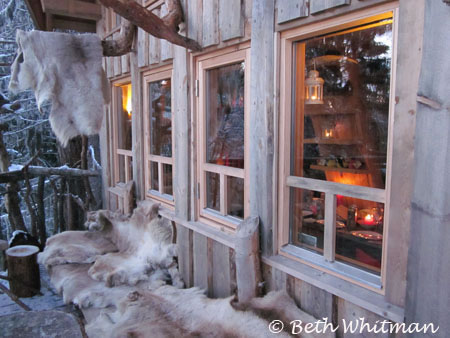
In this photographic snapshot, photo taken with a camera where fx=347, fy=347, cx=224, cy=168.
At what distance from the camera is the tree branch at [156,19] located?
2.71 meters

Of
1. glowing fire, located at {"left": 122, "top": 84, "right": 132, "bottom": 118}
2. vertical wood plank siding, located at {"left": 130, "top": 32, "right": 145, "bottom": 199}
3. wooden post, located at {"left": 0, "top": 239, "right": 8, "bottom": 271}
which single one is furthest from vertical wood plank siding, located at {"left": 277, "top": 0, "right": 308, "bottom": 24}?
wooden post, located at {"left": 0, "top": 239, "right": 8, "bottom": 271}

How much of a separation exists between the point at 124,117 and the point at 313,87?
399 centimetres

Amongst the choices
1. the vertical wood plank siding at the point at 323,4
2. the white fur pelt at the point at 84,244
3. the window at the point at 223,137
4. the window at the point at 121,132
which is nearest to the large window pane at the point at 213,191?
the window at the point at 223,137

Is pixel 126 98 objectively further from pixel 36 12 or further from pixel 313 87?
pixel 313 87

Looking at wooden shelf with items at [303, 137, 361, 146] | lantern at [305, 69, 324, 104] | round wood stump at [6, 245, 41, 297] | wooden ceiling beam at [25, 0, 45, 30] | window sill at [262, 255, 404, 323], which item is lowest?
round wood stump at [6, 245, 41, 297]

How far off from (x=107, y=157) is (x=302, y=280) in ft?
15.5

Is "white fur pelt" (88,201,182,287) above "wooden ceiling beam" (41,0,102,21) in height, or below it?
below

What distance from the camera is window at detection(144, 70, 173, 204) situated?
4.36 m

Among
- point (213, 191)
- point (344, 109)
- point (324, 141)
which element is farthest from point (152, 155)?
point (344, 109)

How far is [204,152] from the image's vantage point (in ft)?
11.6

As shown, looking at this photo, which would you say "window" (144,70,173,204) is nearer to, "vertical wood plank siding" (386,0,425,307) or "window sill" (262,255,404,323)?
"window sill" (262,255,404,323)

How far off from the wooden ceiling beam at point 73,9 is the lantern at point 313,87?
184 inches

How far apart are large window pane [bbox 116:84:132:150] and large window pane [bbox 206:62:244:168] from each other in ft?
8.26

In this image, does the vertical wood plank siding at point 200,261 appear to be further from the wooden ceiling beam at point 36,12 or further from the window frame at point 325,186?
the wooden ceiling beam at point 36,12
